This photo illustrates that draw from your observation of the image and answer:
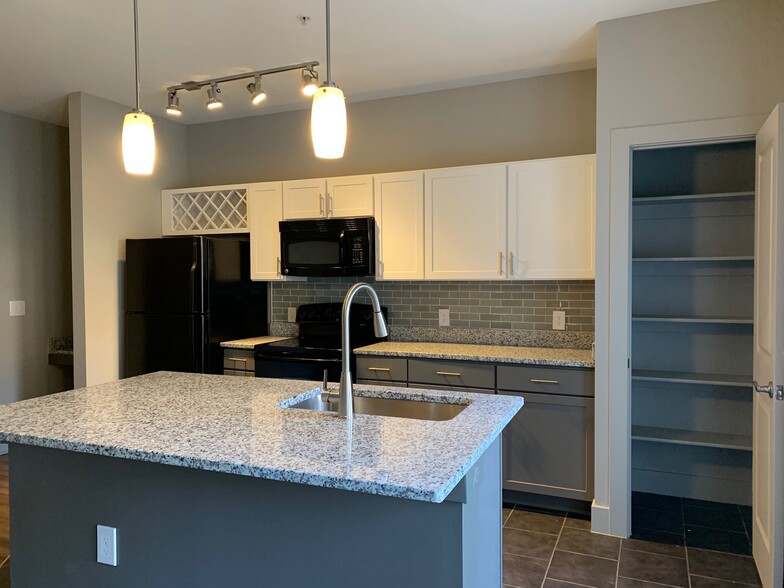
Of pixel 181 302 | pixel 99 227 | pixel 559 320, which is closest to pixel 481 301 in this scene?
pixel 559 320

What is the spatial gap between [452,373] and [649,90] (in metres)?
1.82

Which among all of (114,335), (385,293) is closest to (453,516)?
(385,293)

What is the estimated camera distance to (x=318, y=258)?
3926 mm

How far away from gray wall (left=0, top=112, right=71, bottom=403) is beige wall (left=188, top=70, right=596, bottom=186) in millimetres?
1098

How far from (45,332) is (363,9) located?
3.71m

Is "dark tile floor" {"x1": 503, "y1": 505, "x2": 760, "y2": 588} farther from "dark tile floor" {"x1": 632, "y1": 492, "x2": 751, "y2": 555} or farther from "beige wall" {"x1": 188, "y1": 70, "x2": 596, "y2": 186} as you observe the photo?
"beige wall" {"x1": 188, "y1": 70, "x2": 596, "y2": 186}

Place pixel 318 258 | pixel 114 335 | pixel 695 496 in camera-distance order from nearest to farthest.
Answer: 1. pixel 695 496
2. pixel 318 258
3. pixel 114 335

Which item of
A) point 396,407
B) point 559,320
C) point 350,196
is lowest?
point 396,407

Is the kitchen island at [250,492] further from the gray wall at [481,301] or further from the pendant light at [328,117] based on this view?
the gray wall at [481,301]

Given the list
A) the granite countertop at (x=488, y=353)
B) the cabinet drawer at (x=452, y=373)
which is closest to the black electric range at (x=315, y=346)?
the granite countertop at (x=488, y=353)

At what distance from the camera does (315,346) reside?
3855 mm

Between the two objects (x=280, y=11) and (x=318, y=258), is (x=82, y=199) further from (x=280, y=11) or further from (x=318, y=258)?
(x=280, y=11)

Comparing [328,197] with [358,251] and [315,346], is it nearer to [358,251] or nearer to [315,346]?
[358,251]

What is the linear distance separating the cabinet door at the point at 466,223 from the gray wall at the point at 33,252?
3185 millimetres
